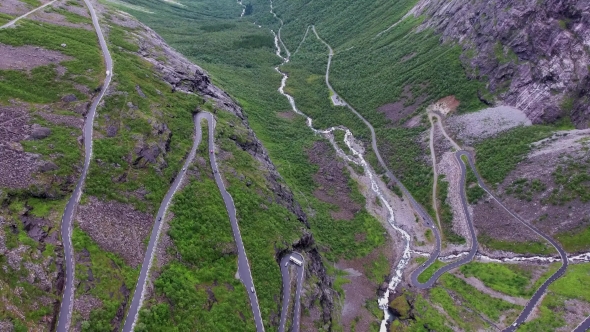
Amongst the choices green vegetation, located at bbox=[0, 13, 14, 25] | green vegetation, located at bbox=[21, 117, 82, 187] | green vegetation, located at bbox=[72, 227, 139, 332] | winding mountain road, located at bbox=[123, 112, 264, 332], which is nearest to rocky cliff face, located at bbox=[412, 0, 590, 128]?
winding mountain road, located at bbox=[123, 112, 264, 332]

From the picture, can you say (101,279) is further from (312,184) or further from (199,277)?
(312,184)

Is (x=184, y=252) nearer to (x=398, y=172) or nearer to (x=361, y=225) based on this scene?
(x=361, y=225)

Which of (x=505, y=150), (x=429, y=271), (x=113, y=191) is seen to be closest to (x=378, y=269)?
(x=429, y=271)

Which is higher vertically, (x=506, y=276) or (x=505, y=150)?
(x=505, y=150)

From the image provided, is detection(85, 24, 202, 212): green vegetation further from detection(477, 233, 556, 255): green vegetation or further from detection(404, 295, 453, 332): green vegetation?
detection(477, 233, 556, 255): green vegetation

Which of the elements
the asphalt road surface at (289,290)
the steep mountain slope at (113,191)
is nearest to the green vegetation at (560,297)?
the steep mountain slope at (113,191)

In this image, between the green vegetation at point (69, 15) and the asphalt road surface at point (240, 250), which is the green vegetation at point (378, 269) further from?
the green vegetation at point (69, 15)

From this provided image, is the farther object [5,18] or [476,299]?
[5,18]

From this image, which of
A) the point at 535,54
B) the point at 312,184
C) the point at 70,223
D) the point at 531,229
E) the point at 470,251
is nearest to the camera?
the point at 70,223
